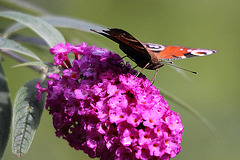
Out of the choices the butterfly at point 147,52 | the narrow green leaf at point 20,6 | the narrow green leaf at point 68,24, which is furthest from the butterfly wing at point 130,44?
the narrow green leaf at point 20,6

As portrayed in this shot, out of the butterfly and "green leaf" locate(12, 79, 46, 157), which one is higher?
the butterfly

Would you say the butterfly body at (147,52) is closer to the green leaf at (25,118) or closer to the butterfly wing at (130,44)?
the butterfly wing at (130,44)

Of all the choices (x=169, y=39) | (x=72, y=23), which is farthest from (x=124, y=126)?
(x=169, y=39)

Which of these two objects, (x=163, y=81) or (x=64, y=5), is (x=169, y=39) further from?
(x=64, y=5)

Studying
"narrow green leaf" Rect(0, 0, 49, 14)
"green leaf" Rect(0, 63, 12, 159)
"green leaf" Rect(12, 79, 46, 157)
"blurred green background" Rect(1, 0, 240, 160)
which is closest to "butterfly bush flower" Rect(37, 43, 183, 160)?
"green leaf" Rect(12, 79, 46, 157)

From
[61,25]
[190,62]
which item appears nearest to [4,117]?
[61,25]

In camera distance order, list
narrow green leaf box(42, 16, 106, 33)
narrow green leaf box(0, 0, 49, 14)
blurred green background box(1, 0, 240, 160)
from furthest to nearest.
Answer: blurred green background box(1, 0, 240, 160) → narrow green leaf box(0, 0, 49, 14) → narrow green leaf box(42, 16, 106, 33)

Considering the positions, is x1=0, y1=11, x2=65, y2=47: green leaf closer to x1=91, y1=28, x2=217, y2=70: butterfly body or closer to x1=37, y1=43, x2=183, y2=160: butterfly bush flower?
x1=37, y1=43, x2=183, y2=160: butterfly bush flower
